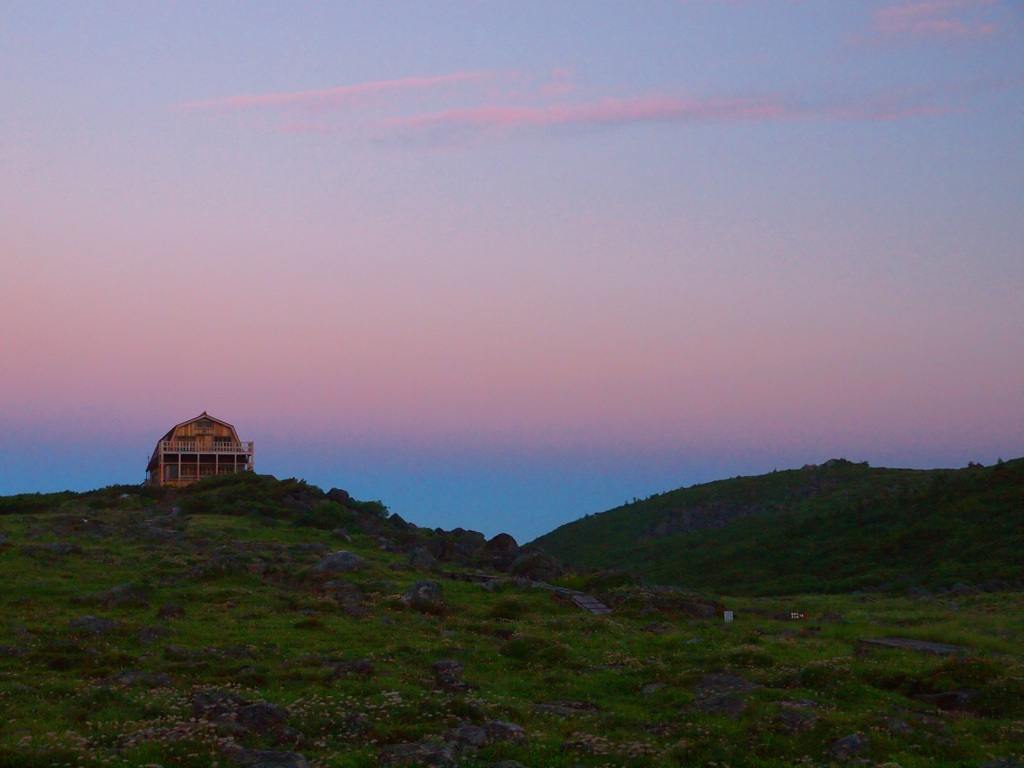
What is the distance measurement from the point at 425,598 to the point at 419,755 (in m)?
19.3

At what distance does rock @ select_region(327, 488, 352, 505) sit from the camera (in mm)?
74875

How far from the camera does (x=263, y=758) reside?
1848cm

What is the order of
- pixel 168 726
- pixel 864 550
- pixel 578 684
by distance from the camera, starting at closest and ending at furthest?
1. pixel 168 726
2. pixel 578 684
3. pixel 864 550

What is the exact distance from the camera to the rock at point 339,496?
74.9m

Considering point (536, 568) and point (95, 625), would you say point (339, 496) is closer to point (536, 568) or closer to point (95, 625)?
point (536, 568)

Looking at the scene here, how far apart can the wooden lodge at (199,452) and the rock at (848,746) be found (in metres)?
77.7

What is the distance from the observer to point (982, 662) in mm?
25812

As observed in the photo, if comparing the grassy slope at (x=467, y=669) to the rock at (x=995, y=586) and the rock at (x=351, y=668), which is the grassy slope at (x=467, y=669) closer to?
the rock at (x=351, y=668)

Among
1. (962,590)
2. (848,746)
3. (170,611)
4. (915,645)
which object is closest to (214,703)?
(170,611)

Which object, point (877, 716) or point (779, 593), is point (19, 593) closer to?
point (877, 716)

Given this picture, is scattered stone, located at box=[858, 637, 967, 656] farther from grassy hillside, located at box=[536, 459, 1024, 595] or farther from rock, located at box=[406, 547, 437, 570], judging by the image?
grassy hillside, located at box=[536, 459, 1024, 595]

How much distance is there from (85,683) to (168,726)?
506 cm

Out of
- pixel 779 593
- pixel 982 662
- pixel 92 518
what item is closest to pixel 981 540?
pixel 779 593

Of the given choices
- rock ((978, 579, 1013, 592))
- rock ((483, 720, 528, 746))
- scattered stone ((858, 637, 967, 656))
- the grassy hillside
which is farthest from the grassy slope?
the grassy hillside
